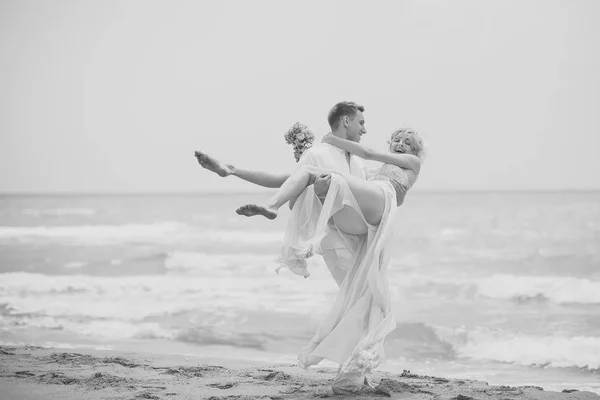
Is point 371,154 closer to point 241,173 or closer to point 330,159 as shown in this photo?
point 330,159

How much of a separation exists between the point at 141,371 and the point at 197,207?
34.5 meters

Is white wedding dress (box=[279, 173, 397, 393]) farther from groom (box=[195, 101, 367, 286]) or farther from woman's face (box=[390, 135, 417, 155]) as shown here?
woman's face (box=[390, 135, 417, 155])

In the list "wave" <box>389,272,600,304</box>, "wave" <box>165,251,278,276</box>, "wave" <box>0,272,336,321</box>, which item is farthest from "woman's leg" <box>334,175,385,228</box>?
"wave" <box>165,251,278,276</box>

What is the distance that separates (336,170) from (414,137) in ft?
2.06

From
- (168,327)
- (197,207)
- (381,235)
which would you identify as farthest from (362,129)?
(197,207)

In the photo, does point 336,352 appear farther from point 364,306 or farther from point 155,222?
point 155,222

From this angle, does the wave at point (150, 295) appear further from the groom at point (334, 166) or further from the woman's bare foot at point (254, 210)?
the woman's bare foot at point (254, 210)

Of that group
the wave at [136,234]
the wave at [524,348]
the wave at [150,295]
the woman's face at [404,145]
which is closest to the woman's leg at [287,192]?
the woman's face at [404,145]

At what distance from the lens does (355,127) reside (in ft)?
14.4

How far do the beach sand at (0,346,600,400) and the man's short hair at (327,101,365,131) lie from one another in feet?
5.34

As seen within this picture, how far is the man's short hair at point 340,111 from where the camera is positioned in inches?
172

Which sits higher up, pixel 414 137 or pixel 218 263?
pixel 414 137

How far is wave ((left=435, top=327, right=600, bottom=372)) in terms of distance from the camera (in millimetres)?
6438

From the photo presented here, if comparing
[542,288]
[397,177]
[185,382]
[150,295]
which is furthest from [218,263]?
[397,177]
